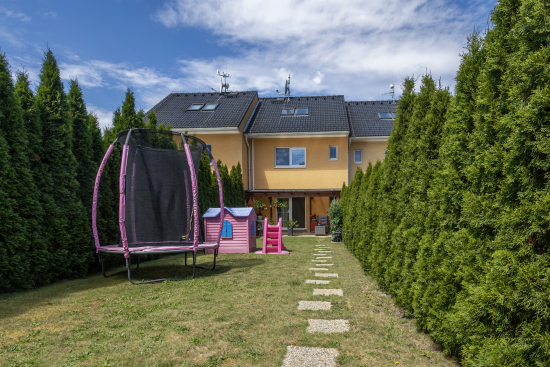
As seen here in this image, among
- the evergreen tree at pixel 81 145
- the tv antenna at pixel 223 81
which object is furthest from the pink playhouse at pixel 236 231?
the tv antenna at pixel 223 81

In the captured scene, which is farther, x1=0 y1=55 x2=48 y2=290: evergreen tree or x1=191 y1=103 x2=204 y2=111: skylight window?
x1=191 y1=103 x2=204 y2=111: skylight window

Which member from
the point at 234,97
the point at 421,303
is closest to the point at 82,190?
the point at 421,303

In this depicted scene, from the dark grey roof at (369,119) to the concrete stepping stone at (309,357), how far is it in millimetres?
14615

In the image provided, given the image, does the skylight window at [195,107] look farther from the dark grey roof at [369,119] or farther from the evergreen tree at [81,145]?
the evergreen tree at [81,145]

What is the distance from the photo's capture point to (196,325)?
335 centimetres

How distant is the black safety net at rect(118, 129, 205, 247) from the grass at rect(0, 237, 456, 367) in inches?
61.4

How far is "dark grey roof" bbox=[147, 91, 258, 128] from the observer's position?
15648 millimetres

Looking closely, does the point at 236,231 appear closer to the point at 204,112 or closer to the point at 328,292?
the point at 328,292

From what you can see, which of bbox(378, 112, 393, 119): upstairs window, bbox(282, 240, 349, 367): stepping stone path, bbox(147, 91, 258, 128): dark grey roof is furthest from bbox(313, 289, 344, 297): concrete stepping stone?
bbox(378, 112, 393, 119): upstairs window

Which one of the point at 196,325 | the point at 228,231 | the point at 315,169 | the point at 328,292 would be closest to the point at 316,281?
the point at 328,292

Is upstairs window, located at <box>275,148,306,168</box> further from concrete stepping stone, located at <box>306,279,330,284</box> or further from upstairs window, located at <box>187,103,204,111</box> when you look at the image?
concrete stepping stone, located at <box>306,279,330,284</box>

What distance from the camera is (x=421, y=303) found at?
122 inches

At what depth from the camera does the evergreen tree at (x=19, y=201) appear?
5.04 metres

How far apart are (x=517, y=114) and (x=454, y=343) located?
5.74 ft
